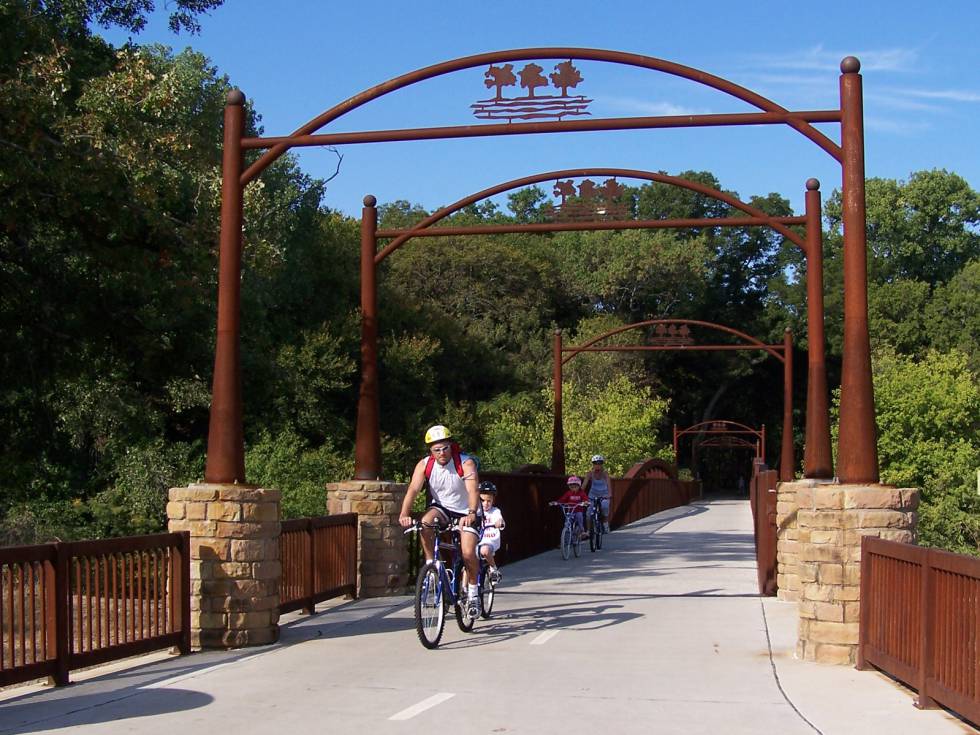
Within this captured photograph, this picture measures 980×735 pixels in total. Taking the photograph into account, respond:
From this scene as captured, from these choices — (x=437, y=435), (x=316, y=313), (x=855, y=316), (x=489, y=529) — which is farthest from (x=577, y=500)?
(x=316, y=313)

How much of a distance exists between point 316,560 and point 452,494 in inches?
111

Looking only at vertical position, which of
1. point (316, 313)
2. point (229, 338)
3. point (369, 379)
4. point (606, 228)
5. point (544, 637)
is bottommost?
point (544, 637)

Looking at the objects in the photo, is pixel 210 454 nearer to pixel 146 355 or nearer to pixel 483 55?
pixel 483 55

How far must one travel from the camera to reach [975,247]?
9450 centimetres

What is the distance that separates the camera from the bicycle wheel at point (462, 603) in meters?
11.7

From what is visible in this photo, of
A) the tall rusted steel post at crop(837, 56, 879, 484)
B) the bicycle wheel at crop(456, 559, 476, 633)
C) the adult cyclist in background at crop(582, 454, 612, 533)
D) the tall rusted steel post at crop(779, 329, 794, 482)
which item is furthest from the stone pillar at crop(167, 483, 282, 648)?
the adult cyclist in background at crop(582, 454, 612, 533)

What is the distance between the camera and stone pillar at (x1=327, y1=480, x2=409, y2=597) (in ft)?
50.8

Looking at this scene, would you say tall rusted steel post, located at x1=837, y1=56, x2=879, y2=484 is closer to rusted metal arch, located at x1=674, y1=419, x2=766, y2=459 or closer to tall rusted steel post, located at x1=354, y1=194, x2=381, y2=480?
tall rusted steel post, located at x1=354, y1=194, x2=381, y2=480

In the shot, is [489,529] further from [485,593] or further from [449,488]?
[449,488]

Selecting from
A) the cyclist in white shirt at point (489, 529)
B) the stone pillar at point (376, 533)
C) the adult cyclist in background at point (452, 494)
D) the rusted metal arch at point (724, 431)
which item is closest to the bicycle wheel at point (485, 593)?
the cyclist in white shirt at point (489, 529)

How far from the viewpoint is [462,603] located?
39.1 ft

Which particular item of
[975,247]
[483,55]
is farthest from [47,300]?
[975,247]

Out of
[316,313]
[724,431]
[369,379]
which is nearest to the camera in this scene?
[369,379]

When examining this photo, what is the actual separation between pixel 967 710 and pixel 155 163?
38.9 feet
